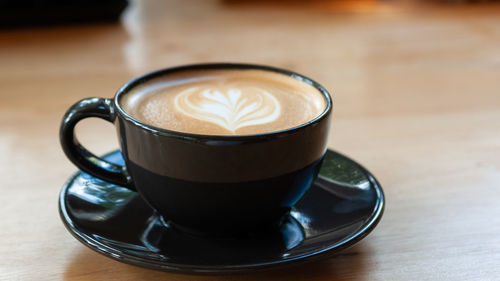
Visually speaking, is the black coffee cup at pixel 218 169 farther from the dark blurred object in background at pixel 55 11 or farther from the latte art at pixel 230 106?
the dark blurred object in background at pixel 55 11

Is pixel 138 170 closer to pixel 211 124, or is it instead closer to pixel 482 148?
pixel 211 124

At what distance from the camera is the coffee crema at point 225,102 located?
0.46 meters

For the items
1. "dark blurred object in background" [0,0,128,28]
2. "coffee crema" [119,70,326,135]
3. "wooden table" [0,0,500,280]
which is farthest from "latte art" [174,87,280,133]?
"dark blurred object in background" [0,0,128,28]

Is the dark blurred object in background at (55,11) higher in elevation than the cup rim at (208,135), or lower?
lower

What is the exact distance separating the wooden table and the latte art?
122mm

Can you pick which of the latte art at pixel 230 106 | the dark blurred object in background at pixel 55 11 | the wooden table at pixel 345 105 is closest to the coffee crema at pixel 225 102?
the latte art at pixel 230 106

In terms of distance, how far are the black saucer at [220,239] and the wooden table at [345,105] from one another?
0.9 inches

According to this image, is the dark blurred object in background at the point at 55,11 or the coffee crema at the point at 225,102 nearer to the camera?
the coffee crema at the point at 225,102

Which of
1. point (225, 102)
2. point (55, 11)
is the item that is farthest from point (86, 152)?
point (55, 11)

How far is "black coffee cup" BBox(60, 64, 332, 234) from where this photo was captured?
40cm

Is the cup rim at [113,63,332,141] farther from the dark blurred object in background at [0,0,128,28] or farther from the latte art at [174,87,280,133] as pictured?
the dark blurred object in background at [0,0,128,28]

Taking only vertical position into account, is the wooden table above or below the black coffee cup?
below

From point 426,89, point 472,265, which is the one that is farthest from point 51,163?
point 426,89

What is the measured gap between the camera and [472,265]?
1.46 feet
